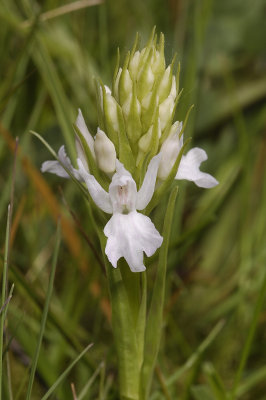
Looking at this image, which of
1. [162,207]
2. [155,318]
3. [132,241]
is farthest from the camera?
[162,207]

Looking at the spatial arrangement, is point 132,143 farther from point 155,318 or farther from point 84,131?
point 155,318

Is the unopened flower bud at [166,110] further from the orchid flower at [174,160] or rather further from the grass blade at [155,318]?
the grass blade at [155,318]

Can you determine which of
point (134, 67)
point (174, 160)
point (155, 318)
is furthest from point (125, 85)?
point (155, 318)

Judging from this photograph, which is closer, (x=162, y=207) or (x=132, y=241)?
(x=132, y=241)

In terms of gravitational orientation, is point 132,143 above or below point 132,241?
above

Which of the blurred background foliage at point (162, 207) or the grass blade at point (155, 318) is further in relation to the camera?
the blurred background foliage at point (162, 207)

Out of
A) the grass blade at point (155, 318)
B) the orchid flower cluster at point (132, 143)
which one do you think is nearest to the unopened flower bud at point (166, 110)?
the orchid flower cluster at point (132, 143)

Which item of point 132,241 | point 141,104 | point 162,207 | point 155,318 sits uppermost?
point 141,104

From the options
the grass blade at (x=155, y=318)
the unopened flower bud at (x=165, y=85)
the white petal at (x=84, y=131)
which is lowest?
the grass blade at (x=155, y=318)

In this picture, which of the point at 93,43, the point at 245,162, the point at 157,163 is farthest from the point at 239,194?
the point at 157,163
